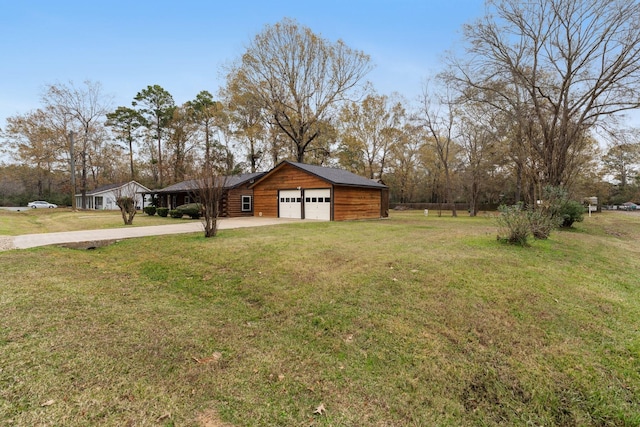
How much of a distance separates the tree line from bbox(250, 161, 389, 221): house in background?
17.3 feet

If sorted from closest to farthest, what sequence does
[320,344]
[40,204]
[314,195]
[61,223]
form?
[320,344]
[61,223]
[314,195]
[40,204]

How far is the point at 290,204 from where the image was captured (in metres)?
19.4

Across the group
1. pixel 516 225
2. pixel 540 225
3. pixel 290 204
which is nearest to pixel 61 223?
pixel 290 204

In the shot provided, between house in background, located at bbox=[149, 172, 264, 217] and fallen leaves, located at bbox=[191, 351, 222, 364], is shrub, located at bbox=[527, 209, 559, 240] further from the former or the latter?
house in background, located at bbox=[149, 172, 264, 217]

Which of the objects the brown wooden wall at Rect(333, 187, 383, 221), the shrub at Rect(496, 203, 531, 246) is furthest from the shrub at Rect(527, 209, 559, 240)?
the brown wooden wall at Rect(333, 187, 383, 221)

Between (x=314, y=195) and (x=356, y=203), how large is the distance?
273cm

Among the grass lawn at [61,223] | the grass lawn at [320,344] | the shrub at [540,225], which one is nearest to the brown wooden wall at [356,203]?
the grass lawn at [61,223]

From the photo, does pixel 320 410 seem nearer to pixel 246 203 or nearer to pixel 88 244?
pixel 88 244

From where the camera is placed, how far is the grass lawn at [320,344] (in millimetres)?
2402

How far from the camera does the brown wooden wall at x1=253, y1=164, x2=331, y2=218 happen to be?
18125 mm

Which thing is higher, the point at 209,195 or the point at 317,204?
the point at 209,195

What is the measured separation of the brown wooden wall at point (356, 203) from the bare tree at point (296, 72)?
34.0 feet

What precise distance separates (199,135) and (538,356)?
36823 mm

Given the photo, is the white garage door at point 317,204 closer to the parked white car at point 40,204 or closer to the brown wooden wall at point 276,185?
the brown wooden wall at point 276,185
